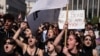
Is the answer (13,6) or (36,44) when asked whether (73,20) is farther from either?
(13,6)

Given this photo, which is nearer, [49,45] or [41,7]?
[49,45]

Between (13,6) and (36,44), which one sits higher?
(36,44)

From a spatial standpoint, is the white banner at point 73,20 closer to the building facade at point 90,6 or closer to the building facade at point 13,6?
the building facade at point 13,6

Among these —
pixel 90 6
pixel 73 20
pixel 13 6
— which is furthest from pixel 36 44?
pixel 13 6

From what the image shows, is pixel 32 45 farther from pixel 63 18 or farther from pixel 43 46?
pixel 63 18

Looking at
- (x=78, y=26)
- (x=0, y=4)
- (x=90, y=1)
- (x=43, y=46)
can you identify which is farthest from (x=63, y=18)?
(x=90, y=1)

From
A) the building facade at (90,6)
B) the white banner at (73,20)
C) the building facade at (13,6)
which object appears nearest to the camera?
the white banner at (73,20)

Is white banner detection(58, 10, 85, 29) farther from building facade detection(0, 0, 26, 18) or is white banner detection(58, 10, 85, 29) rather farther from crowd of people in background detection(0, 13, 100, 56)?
building facade detection(0, 0, 26, 18)

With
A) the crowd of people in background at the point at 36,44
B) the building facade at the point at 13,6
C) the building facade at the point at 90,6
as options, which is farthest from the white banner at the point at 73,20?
the building facade at the point at 90,6

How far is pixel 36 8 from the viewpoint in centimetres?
830

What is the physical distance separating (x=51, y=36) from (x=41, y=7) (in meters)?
0.56

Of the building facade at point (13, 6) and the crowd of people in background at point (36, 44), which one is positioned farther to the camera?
the building facade at point (13, 6)

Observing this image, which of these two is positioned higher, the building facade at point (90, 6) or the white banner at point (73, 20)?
the white banner at point (73, 20)

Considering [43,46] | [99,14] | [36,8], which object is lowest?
[99,14]
